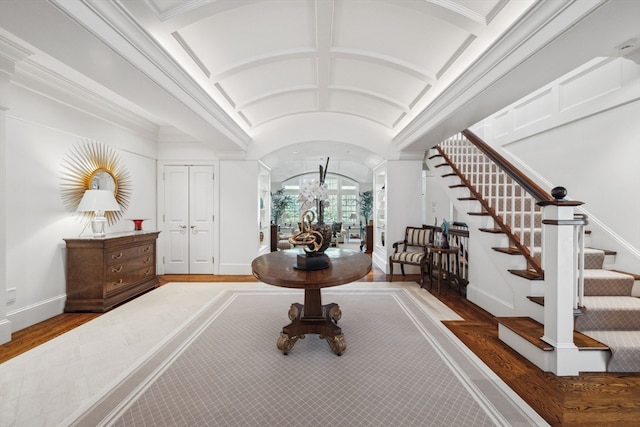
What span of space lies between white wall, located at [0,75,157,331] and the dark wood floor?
334 millimetres

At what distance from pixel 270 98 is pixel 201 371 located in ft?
11.7

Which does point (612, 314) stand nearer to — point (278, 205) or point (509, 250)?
point (509, 250)

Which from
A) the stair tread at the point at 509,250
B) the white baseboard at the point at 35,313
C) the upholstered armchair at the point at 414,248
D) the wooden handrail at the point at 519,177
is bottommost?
the white baseboard at the point at 35,313

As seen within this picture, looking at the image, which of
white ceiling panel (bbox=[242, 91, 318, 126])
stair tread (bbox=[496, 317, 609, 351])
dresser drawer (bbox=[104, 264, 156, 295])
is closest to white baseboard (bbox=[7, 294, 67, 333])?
dresser drawer (bbox=[104, 264, 156, 295])

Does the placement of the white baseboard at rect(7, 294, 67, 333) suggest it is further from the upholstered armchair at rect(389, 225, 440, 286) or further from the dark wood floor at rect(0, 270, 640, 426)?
the upholstered armchair at rect(389, 225, 440, 286)

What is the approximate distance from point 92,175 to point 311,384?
155 inches

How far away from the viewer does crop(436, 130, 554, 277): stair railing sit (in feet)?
8.69

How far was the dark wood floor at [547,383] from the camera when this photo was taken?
159 cm

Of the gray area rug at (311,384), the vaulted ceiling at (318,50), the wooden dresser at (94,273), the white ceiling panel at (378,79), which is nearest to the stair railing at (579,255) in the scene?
the gray area rug at (311,384)

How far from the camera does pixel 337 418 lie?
1565mm

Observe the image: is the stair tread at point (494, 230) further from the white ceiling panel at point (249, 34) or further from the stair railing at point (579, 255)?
the white ceiling panel at point (249, 34)

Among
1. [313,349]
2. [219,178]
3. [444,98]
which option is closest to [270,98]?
[219,178]

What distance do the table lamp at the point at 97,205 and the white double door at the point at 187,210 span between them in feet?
5.34

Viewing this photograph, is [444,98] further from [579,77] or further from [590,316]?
[590,316]
